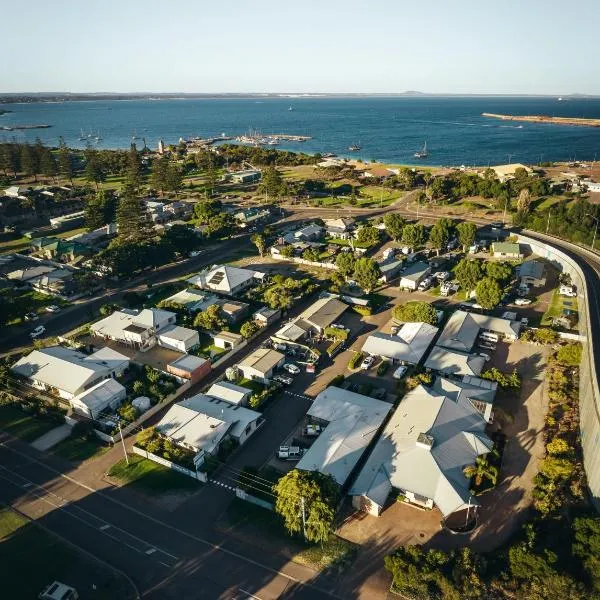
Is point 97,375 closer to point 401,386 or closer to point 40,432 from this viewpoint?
point 40,432

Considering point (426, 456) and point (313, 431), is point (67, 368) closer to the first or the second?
point (313, 431)

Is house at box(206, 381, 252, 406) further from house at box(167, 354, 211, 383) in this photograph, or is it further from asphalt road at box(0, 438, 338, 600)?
asphalt road at box(0, 438, 338, 600)

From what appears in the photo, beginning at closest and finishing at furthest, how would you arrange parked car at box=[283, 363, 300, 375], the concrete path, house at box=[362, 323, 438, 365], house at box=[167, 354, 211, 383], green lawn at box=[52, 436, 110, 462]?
green lawn at box=[52, 436, 110, 462] < the concrete path < house at box=[167, 354, 211, 383] < parked car at box=[283, 363, 300, 375] < house at box=[362, 323, 438, 365]

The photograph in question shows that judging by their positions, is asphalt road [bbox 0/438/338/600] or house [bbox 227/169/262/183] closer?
asphalt road [bbox 0/438/338/600]

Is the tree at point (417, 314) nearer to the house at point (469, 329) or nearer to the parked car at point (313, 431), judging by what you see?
the house at point (469, 329)

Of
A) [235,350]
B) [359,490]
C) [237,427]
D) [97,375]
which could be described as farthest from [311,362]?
[97,375]

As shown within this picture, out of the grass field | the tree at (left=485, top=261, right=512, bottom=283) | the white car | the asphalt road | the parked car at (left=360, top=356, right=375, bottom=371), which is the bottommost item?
the grass field

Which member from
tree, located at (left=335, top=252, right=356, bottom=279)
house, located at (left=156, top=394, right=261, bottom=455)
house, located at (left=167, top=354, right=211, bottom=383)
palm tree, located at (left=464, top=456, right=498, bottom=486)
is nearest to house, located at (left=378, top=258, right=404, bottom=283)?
tree, located at (left=335, top=252, right=356, bottom=279)
